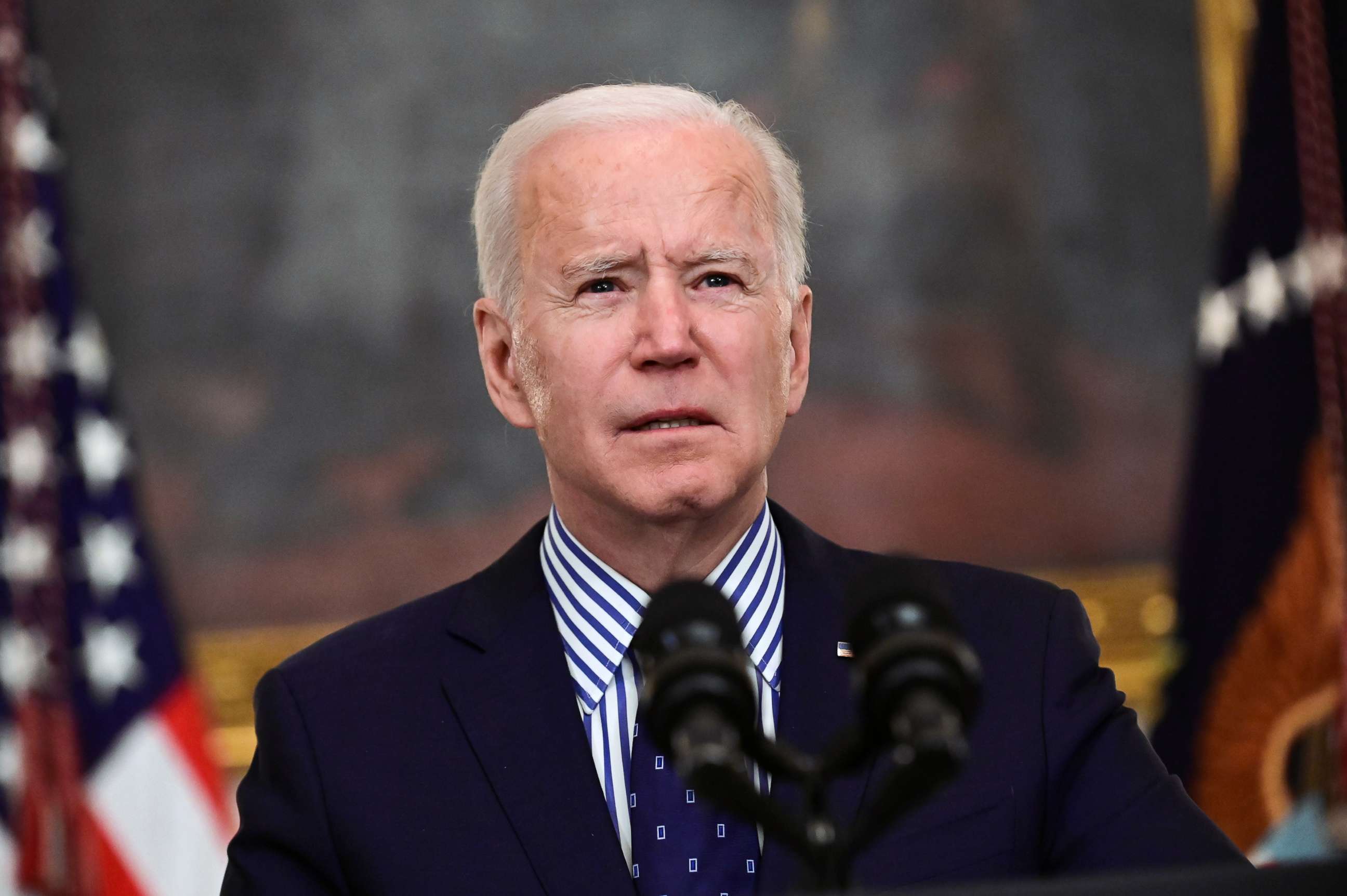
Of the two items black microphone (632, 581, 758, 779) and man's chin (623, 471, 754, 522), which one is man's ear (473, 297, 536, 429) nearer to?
man's chin (623, 471, 754, 522)

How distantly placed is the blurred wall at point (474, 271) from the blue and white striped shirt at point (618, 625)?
251 cm

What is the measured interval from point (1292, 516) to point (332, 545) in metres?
3.20

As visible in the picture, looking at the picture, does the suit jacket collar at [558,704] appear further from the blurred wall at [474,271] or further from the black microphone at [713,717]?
the blurred wall at [474,271]

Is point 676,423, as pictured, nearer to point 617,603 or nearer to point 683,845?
point 617,603

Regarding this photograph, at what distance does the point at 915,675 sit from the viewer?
108 cm

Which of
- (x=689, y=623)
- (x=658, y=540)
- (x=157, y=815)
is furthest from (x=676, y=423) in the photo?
(x=157, y=815)

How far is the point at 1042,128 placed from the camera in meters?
5.01

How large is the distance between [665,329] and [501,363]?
46 centimetres

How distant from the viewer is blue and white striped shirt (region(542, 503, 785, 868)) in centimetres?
215

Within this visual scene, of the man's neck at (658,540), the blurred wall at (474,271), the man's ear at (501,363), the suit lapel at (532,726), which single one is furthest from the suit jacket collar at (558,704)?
the blurred wall at (474,271)

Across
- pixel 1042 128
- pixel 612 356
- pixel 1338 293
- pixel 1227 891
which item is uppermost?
pixel 1042 128

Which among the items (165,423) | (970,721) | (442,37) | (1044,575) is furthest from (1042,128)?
(970,721)

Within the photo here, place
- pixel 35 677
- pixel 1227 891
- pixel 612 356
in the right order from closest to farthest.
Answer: pixel 1227 891 < pixel 612 356 < pixel 35 677

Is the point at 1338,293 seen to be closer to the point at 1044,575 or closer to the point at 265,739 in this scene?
the point at 1044,575
